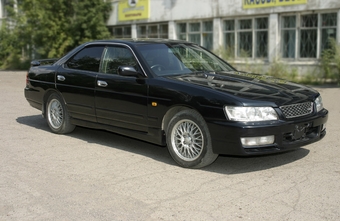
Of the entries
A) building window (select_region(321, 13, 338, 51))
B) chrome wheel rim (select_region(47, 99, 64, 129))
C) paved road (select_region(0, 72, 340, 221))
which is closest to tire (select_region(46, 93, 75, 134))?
chrome wheel rim (select_region(47, 99, 64, 129))

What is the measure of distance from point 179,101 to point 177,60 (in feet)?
3.75

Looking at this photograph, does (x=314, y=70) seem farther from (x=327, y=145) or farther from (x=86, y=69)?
(x=86, y=69)

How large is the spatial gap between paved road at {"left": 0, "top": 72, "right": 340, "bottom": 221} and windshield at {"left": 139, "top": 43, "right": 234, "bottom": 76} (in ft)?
4.09

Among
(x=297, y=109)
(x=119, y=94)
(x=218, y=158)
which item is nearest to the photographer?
(x=297, y=109)

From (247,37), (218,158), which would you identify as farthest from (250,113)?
(247,37)

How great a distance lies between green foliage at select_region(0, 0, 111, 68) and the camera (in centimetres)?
2714

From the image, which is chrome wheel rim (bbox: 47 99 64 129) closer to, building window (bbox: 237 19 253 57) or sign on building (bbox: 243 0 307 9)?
sign on building (bbox: 243 0 307 9)

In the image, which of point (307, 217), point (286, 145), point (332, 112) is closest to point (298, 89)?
point (286, 145)

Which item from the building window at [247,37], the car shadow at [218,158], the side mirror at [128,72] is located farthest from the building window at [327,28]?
the side mirror at [128,72]

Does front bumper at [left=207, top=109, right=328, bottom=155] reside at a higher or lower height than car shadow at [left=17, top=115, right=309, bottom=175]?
higher

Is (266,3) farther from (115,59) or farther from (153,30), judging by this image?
(115,59)

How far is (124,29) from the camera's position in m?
28.5

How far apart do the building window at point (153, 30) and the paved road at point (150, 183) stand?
60.3 feet

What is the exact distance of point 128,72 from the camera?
255 inches
